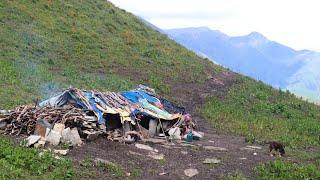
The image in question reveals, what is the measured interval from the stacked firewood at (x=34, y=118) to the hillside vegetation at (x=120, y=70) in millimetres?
2866

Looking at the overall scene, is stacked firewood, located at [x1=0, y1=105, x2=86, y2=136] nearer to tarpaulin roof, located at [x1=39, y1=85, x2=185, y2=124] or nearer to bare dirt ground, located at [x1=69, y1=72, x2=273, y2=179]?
tarpaulin roof, located at [x1=39, y1=85, x2=185, y2=124]

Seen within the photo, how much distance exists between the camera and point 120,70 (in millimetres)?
28484

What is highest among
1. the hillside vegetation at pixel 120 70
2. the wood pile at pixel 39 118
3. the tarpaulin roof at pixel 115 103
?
the hillside vegetation at pixel 120 70

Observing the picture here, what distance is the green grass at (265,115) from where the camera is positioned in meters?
19.3

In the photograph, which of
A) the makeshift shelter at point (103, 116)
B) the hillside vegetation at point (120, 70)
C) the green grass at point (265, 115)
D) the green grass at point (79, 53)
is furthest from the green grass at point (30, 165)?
the green grass at point (265, 115)

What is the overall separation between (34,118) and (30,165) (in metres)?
3.59

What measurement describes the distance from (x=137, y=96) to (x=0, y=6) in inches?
693

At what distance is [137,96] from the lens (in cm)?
1844

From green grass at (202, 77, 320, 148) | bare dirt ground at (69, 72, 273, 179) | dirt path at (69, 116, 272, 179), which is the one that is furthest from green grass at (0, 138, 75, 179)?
green grass at (202, 77, 320, 148)

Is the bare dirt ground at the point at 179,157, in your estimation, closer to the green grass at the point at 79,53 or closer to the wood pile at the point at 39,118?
the wood pile at the point at 39,118

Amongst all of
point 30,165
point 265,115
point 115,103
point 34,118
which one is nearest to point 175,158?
point 115,103

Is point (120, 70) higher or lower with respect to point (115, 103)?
higher

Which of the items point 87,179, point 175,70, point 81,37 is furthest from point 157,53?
point 87,179

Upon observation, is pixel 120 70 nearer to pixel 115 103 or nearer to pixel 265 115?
pixel 265 115
